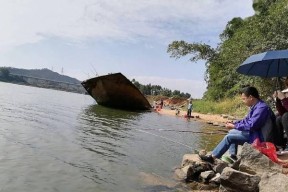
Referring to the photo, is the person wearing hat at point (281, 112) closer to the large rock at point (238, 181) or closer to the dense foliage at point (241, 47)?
the large rock at point (238, 181)

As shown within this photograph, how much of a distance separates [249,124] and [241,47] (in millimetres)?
22669

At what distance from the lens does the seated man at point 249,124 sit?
264 inches

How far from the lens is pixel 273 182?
5.46 metres

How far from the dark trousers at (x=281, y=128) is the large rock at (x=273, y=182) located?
1326mm

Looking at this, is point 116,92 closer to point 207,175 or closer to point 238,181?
point 207,175

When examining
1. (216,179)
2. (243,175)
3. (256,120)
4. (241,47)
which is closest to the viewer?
(243,175)

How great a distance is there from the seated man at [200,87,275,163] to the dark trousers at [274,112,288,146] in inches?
11.0

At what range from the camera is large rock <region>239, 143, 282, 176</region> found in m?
6.16

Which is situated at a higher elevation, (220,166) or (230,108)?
(230,108)

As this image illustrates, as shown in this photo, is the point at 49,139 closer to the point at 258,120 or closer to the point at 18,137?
the point at 18,137

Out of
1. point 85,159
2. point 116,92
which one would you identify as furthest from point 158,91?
point 85,159

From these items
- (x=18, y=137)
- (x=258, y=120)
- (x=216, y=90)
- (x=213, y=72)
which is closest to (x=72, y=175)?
(x=258, y=120)

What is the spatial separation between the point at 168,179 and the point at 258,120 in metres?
2.40

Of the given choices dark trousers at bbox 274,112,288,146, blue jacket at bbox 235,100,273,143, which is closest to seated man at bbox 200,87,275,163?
blue jacket at bbox 235,100,273,143
